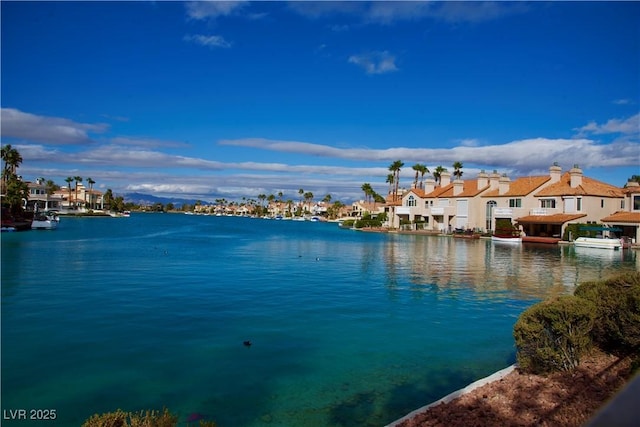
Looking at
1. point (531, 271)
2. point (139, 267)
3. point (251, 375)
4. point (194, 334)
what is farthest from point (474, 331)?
point (139, 267)

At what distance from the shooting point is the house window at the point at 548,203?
58231mm

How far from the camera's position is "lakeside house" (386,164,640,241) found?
178ft

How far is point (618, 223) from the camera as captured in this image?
51812mm

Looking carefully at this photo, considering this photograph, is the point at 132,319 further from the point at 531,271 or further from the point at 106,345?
the point at 531,271

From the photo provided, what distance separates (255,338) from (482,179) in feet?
208

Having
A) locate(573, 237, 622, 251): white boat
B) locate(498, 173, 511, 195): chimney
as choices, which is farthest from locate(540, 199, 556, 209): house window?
locate(573, 237, 622, 251): white boat

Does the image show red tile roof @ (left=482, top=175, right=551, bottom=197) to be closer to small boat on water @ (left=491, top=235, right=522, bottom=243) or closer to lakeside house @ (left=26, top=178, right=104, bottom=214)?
small boat on water @ (left=491, top=235, right=522, bottom=243)

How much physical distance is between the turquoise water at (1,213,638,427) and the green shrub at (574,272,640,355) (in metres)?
2.24

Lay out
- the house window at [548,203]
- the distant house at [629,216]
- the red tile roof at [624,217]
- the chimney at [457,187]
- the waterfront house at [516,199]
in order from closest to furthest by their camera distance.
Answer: the red tile roof at [624,217], the distant house at [629,216], the house window at [548,203], the waterfront house at [516,199], the chimney at [457,187]

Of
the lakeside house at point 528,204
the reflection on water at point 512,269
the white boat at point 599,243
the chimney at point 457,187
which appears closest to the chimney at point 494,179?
the lakeside house at point 528,204

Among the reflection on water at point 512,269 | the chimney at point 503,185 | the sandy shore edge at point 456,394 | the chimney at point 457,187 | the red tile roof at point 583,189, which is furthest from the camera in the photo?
the chimney at point 457,187

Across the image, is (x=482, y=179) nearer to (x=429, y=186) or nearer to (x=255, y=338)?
(x=429, y=186)

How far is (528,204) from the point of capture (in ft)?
199

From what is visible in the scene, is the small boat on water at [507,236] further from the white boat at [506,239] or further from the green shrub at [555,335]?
the green shrub at [555,335]
